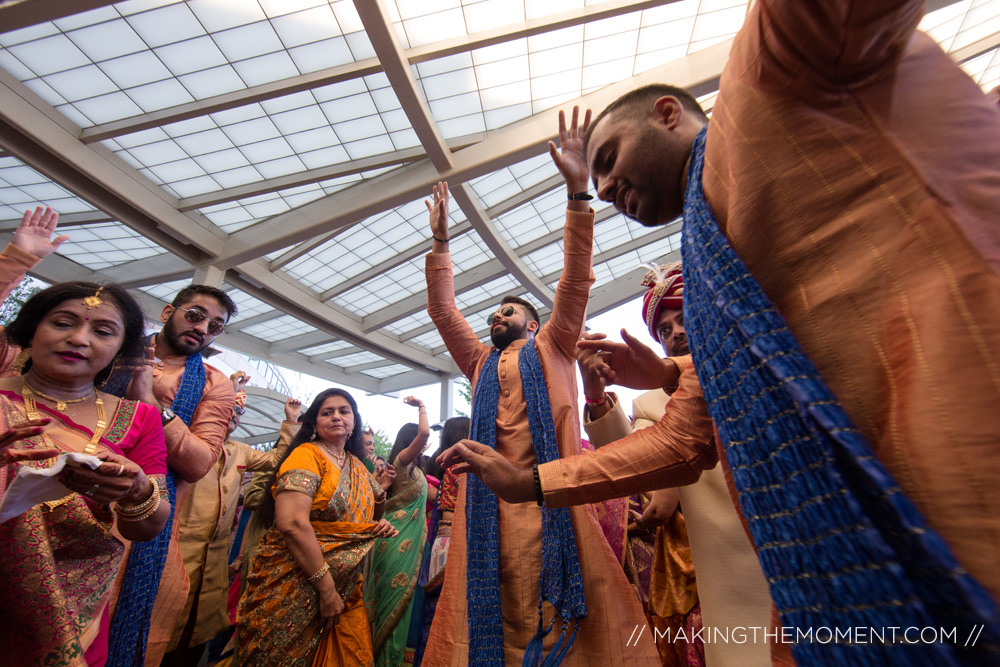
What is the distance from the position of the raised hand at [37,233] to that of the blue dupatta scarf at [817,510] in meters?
2.33

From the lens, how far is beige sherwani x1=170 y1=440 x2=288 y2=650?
2.94 metres

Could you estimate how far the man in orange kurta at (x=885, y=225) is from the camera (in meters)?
0.52

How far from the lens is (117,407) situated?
1694 millimetres

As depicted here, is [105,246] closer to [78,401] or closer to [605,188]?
[78,401]

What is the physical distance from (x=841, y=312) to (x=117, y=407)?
6.83 ft

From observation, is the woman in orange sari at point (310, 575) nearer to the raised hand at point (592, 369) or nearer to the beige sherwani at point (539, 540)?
the beige sherwani at point (539, 540)

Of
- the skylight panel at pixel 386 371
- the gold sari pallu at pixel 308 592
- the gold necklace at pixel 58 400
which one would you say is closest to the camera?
the gold necklace at pixel 58 400

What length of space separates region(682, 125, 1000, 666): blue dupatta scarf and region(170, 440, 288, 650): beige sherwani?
10.6 ft

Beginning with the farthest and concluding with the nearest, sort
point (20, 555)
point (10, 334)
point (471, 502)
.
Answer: point (471, 502)
point (10, 334)
point (20, 555)

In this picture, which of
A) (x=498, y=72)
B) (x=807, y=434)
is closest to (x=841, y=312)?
(x=807, y=434)

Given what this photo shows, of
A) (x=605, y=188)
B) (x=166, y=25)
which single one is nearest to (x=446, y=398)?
(x=166, y=25)

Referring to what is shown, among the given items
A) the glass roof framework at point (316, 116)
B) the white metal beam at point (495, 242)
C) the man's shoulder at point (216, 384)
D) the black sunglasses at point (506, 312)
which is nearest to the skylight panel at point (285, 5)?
the glass roof framework at point (316, 116)

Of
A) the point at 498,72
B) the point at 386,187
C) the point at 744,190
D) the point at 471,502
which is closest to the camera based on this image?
the point at 744,190

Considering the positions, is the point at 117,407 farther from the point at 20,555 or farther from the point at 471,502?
the point at 471,502
